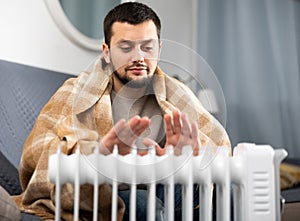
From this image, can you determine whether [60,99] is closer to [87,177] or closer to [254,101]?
[87,177]

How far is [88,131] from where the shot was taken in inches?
42.1

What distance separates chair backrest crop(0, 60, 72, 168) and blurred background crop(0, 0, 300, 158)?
0.21 metres

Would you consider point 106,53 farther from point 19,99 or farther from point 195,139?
point 19,99

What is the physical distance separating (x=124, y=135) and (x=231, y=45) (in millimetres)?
1481

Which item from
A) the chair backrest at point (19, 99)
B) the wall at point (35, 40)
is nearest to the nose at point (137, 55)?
the chair backrest at point (19, 99)

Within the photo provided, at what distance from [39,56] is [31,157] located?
2.99 ft

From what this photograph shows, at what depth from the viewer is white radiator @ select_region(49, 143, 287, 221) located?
1.03 meters

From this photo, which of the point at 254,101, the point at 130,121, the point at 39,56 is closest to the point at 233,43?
the point at 254,101

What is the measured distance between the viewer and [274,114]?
2.21 metres

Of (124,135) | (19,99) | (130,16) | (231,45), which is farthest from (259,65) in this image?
(124,135)

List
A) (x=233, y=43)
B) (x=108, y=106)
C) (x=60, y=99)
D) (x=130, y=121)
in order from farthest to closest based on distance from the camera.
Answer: (x=233, y=43), (x=60, y=99), (x=108, y=106), (x=130, y=121)

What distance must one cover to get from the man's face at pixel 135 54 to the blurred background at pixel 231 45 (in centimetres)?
97

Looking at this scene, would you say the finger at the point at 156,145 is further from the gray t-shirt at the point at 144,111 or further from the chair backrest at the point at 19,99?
the chair backrest at the point at 19,99

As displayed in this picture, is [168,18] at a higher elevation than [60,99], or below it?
higher
